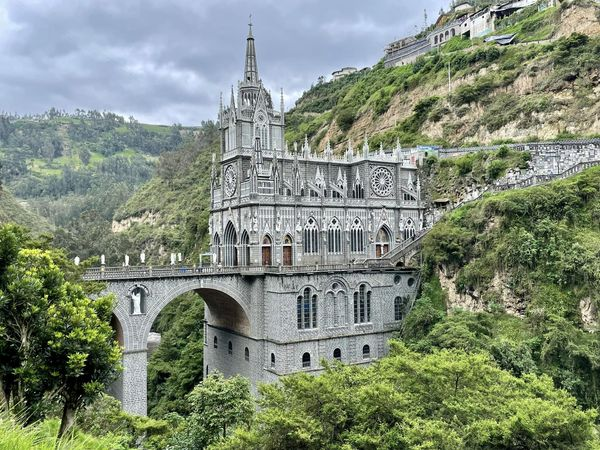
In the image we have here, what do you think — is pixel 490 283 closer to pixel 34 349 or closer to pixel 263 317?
pixel 263 317

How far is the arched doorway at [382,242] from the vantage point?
48844 millimetres

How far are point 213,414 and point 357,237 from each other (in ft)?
84.5

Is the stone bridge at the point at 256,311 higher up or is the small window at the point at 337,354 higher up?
the stone bridge at the point at 256,311

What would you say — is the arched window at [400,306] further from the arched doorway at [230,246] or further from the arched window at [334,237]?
Answer: the arched doorway at [230,246]

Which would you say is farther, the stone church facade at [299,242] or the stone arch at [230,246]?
the stone arch at [230,246]

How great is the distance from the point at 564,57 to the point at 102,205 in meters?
120

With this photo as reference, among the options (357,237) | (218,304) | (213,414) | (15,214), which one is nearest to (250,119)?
(357,237)

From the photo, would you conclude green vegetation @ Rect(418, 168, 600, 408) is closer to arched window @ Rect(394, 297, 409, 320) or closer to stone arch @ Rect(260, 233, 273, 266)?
arched window @ Rect(394, 297, 409, 320)

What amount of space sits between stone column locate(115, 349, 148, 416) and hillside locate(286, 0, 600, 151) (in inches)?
1640

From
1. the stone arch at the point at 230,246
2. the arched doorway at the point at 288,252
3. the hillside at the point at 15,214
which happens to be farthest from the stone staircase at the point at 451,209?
the hillside at the point at 15,214

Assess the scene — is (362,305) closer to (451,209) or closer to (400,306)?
(400,306)

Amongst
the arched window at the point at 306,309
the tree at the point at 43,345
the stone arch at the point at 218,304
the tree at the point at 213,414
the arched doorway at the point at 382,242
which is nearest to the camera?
the tree at the point at 43,345

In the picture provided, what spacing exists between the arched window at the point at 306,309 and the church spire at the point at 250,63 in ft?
68.0

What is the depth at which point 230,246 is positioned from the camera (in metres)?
44.8
